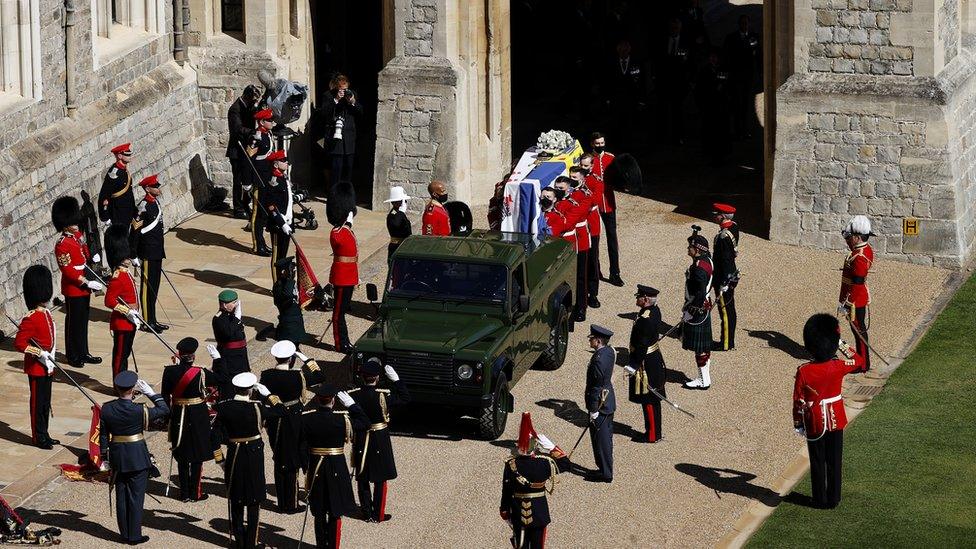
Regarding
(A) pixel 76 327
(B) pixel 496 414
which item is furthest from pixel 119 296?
(B) pixel 496 414

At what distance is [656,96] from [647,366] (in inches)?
486

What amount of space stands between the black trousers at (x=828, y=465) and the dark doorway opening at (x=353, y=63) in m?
10.9

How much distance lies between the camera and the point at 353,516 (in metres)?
16.7

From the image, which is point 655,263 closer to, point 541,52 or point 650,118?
point 650,118

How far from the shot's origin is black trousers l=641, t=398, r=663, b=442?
18284 millimetres

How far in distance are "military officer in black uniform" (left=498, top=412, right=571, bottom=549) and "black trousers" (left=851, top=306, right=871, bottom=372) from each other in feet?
21.0

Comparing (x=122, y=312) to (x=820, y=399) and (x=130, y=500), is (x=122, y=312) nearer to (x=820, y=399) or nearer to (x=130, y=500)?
(x=130, y=500)

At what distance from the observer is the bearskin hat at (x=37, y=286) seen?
59.4ft

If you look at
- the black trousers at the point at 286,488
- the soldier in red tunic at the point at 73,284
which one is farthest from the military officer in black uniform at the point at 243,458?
the soldier in red tunic at the point at 73,284

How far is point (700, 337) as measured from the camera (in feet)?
64.5

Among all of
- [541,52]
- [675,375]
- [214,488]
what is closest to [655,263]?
[675,375]

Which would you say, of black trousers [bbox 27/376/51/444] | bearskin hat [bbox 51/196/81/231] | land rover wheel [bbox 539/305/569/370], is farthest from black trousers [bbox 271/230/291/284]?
black trousers [bbox 27/376/51/444]

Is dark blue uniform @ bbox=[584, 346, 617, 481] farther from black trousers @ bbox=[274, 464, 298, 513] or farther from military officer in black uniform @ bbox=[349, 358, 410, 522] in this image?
black trousers @ bbox=[274, 464, 298, 513]

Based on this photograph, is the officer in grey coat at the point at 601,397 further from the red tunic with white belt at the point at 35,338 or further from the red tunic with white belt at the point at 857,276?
the red tunic with white belt at the point at 35,338
